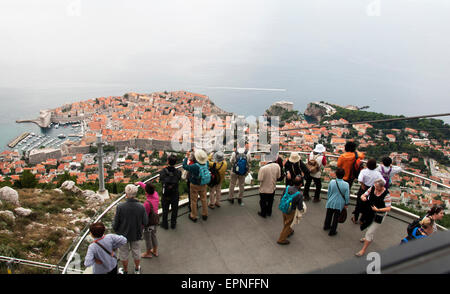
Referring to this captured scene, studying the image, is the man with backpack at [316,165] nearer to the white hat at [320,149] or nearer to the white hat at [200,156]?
the white hat at [320,149]

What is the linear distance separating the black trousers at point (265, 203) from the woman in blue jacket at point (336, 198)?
83 cm

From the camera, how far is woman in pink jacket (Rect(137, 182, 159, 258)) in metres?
3.28

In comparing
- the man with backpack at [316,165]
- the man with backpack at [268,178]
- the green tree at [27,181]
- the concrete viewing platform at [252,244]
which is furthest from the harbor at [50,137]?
the man with backpack at [316,165]

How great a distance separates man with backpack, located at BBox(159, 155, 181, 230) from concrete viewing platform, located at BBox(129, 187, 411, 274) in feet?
0.55

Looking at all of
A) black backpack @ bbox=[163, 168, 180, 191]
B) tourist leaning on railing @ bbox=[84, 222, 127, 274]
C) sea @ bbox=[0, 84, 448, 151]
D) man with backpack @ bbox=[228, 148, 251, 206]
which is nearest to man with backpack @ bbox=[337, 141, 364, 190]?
man with backpack @ bbox=[228, 148, 251, 206]

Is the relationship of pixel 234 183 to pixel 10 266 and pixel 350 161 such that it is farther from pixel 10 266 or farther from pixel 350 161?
pixel 10 266

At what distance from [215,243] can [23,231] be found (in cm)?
636

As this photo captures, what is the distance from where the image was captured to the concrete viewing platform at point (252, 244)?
3361mm

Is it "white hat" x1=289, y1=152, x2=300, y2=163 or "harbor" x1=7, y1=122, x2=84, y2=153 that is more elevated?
"white hat" x1=289, y1=152, x2=300, y2=163

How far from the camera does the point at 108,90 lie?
339 feet

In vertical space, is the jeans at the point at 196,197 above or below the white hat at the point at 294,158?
below

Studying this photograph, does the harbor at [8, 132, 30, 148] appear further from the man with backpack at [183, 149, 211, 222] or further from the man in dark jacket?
the man in dark jacket
